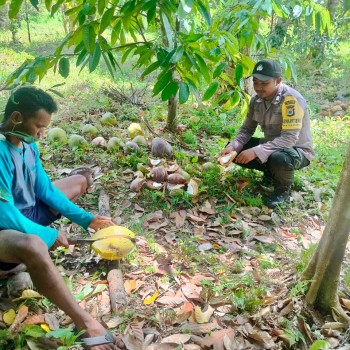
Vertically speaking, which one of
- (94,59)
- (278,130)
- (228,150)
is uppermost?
(94,59)

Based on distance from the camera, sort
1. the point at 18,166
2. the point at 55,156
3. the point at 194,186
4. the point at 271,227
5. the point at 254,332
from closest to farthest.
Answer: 1. the point at 254,332
2. the point at 18,166
3. the point at 271,227
4. the point at 194,186
5. the point at 55,156

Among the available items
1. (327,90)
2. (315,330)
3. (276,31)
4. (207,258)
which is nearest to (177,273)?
(207,258)

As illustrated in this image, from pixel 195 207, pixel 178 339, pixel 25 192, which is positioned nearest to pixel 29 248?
pixel 25 192

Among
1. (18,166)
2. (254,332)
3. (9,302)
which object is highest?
(18,166)

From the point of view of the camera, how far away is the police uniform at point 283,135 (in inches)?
130

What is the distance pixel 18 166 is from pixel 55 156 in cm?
190

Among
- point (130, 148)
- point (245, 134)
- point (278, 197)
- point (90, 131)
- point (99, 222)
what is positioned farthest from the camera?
point (90, 131)

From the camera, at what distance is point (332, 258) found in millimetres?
1927

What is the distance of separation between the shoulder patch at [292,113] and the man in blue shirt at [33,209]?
177 centimetres

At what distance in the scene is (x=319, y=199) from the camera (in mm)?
3539

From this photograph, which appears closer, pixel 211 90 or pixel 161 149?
pixel 211 90

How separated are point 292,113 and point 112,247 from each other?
191cm

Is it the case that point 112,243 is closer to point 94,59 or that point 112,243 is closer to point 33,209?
point 33,209

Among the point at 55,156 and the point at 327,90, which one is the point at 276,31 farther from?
the point at 55,156
